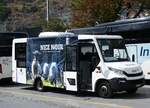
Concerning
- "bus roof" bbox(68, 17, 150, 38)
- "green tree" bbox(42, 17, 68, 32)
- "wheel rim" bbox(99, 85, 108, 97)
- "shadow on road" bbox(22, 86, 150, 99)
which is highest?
"green tree" bbox(42, 17, 68, 32)

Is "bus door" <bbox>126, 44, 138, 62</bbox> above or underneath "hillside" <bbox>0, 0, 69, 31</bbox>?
underneath

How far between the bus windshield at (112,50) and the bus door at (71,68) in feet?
3.52

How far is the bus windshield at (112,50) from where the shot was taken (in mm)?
17641

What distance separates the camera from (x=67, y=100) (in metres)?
16.9

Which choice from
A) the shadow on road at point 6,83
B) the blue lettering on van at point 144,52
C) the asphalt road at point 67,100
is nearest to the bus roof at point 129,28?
the blue lettering on van at point 144,52

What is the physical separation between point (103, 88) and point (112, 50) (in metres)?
1.50

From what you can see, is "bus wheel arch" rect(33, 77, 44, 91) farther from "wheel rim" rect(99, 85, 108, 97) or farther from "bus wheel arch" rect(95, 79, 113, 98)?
"wheel rim" rect(99, 85, 108, 97)

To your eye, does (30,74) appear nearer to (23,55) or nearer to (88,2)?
(23,55)

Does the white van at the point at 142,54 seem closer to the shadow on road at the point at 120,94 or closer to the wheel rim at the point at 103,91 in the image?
the shadow on road at the point at 120,94

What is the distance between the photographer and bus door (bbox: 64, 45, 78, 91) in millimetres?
18141

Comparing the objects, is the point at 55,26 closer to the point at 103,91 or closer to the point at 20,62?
the point at 20,62

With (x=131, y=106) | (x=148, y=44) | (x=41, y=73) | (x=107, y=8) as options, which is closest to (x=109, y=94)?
(x=131, y=106)

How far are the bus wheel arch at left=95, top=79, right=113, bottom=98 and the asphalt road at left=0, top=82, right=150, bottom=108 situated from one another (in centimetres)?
23

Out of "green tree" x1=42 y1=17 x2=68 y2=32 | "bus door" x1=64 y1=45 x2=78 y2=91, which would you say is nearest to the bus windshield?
"bus door" x1=64 y1=45 x2=78 y2=91
